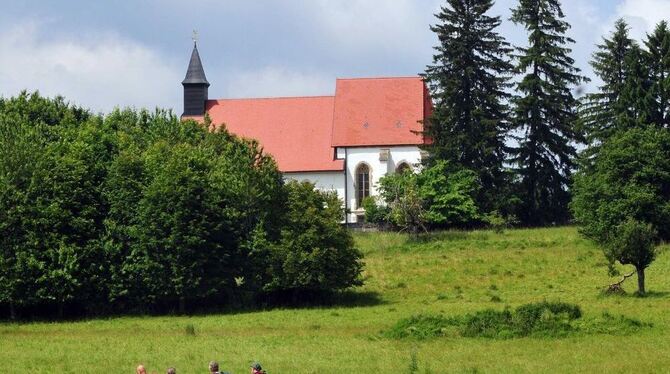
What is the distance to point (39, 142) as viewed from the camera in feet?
175

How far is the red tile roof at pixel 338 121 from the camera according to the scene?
85750 mm

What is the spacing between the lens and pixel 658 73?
72438 mm

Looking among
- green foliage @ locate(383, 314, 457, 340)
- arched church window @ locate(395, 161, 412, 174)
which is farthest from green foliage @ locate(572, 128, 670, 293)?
green foliage @ locate(383, 314, 457, 340)

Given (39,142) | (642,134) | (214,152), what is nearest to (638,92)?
(642,134)

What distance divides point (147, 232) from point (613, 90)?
115 ft

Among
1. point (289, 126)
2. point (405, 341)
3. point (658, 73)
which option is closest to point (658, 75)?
point (658, 73)

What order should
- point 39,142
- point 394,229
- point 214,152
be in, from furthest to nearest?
1. point 394,229
2. point 214,152
3. point 39,142

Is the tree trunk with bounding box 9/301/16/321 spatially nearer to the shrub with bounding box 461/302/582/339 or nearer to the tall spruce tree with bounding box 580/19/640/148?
the shrub with bounding box 461/302/582/339

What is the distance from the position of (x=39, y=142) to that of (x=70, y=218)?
16.3ft

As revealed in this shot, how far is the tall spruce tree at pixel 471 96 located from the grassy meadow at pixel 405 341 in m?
10.2

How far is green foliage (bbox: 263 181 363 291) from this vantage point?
168ft

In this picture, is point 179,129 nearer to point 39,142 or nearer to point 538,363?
point 39,142

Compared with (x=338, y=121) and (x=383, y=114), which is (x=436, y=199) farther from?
(x=338, y=121)

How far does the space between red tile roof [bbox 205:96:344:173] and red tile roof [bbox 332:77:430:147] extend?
1.80 meters
